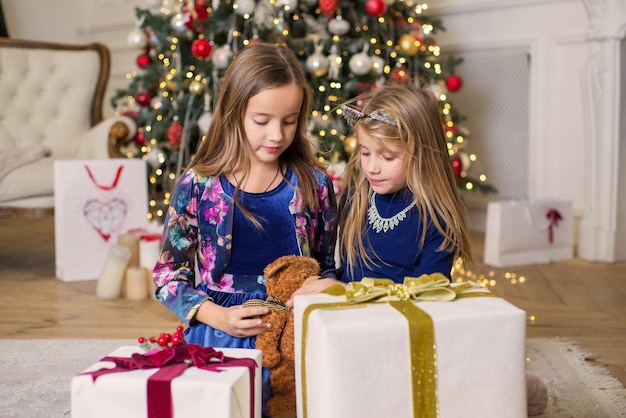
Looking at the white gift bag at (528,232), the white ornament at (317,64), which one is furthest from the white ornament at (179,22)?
the white gift bag at (528,232)

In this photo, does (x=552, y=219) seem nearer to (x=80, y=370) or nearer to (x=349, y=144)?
(x=349, y=144)

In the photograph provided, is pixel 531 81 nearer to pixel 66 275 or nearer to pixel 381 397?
pixel 66 275

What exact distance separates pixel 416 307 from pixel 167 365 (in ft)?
1.35

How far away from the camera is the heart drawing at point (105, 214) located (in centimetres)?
350

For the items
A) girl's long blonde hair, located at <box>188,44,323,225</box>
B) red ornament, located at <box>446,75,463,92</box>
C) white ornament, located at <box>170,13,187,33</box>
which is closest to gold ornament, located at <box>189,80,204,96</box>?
white ornament, located at <box>170,13,187,33</box>

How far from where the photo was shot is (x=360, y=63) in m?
3.82

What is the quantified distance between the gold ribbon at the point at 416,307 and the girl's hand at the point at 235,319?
0.26 metres

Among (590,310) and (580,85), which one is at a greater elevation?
(580,85)

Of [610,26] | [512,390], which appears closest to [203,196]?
[512,390]

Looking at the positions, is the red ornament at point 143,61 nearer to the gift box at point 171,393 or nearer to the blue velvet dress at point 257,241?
the blue velvet dress at point 257,241

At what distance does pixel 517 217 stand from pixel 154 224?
1626 millimetres

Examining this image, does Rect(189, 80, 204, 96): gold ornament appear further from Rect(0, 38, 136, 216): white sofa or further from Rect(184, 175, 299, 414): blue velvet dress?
Rect(184, 175, 299, 414): blue velvet dress

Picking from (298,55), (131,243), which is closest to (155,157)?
(298,55)

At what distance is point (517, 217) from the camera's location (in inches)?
149
